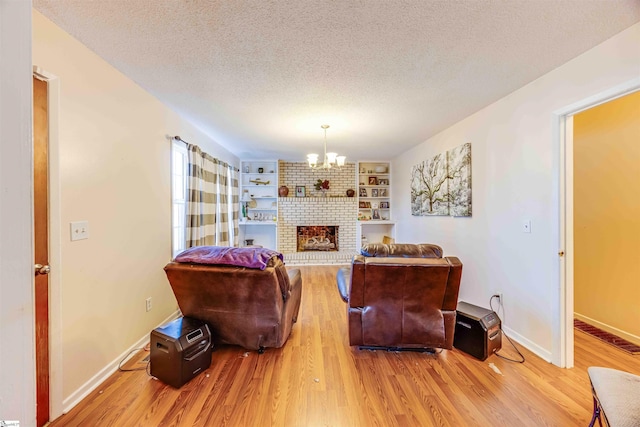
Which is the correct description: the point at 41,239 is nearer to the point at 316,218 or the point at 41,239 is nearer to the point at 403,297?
the point at 403,297

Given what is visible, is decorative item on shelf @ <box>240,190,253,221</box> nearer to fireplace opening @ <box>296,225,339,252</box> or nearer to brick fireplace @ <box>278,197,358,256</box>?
brick fireplace @ <box>278,197,358,256</box>

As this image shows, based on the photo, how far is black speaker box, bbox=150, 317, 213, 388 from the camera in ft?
5.48

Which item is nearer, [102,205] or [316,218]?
[102,205]

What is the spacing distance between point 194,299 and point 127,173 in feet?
3.79

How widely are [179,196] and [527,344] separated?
3767mm

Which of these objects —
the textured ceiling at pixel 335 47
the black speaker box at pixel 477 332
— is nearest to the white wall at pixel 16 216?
the textured ceiling at pixel 335 47

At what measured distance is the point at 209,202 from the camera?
3.50 metres

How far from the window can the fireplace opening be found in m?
3.04

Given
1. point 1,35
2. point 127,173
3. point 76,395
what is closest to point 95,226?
point 127,173

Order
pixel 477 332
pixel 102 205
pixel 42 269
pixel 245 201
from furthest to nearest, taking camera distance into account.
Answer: pixel 245 201 < pixel 477 332 < pixel 102 205 < pixel 42 269

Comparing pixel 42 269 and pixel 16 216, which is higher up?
pixel 16 216

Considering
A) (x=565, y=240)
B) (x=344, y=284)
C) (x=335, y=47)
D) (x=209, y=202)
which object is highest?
(x=335, y=47)

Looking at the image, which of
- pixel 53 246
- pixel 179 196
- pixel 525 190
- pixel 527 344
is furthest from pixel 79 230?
pixel 527 344

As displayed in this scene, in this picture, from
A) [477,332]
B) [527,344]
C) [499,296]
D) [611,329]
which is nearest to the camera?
[477,332]
